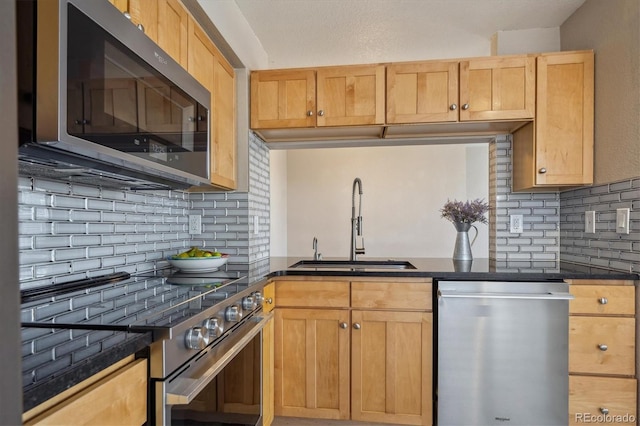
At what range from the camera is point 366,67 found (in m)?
2.20

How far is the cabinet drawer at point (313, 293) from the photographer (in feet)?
6.62

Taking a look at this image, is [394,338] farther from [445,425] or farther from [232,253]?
[232,253]

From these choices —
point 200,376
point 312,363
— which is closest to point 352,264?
point 312,363

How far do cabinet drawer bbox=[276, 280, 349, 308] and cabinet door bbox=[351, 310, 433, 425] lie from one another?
123 mm

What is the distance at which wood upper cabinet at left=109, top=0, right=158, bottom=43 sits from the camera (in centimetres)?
A: 120

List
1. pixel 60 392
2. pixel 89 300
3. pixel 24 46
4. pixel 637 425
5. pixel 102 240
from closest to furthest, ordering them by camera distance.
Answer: pixel 60 392 → pixel 24 46 → pixel 89 300 → pixel 102 240 → pixel 637 425

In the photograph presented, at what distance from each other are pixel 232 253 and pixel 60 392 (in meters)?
1.68

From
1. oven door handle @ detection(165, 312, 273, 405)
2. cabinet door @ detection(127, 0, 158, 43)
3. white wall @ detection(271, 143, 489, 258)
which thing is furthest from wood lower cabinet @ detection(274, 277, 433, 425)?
white wall @ detection(271, 143, 489, 258)

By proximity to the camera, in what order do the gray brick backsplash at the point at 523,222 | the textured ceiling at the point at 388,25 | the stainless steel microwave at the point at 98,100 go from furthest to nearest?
the gray brick backsplash at the point at 523,222 < the textured ceiling at the point at 388,25 < the stainless steel microwave at the point at 98,100

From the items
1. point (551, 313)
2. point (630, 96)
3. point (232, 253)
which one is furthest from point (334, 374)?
point (630, 96)

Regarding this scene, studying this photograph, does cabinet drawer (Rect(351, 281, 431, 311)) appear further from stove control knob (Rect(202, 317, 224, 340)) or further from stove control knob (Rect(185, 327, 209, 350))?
stove control knob (Rect(185, 327, 209, 350))

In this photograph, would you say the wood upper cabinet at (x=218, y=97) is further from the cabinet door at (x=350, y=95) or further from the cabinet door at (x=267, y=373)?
the cabinet door at (x=267, y=373)

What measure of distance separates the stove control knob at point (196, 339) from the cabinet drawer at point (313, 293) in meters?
0.98

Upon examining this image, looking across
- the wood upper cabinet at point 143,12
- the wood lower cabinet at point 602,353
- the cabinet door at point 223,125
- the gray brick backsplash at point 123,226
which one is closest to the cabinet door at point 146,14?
the wood upper cabinet at point 143,12
